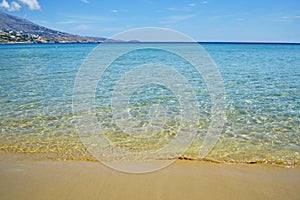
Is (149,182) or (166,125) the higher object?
(166,125)

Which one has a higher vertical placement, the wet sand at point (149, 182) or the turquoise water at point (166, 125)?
the turquoise water at point (166, 125)

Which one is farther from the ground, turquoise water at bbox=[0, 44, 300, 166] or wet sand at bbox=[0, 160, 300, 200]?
turquoise water at bbox=[0, 44, 300, 166]

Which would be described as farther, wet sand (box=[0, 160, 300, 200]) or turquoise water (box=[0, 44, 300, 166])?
turquoise water (box=[0, 44, 300, 166])

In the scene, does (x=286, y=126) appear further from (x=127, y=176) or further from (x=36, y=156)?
(x=36, y=156)

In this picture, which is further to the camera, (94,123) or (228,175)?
(94,123)

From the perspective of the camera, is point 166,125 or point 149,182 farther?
point 166,125

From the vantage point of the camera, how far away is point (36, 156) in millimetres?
6902

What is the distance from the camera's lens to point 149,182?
215 inches

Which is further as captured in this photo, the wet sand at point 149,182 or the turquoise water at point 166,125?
the turquoise water at point 166,125

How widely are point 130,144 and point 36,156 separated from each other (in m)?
2.45

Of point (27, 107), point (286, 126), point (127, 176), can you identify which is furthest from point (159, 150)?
point (27, 107)

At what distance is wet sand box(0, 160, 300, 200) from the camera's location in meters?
5.00

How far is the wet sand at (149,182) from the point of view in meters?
5.00

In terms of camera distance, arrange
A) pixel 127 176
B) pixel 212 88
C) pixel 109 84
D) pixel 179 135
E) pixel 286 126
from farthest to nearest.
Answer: pixel 109 84 < pixel 212 88 < pixel 286 126 < pixel 179 135 < pixel 127 176
